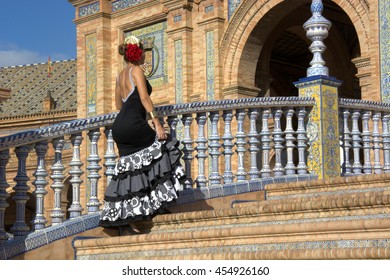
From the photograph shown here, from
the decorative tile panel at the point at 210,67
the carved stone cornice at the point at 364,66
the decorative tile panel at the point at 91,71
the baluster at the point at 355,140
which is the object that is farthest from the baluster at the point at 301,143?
the decorative tile panel at the point at 91,71

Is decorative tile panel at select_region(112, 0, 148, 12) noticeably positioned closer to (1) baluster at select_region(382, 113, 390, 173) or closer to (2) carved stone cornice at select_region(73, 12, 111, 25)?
(2) carved stone cornice at select_region(73, 12, 111, 25)

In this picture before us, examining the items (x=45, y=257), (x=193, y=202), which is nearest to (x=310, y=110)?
(x=193, y=202)

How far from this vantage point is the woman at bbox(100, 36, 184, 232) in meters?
6.39

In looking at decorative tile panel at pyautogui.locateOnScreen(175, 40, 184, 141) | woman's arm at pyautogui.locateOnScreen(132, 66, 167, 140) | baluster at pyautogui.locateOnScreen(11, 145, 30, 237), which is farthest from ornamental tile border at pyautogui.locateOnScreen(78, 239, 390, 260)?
decorative tile panel at pyautogui.locateOnScreen(175, 40, 184, 141)

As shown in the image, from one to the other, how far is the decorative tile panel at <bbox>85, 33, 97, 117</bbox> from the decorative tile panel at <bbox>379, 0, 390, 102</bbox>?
28.1ft

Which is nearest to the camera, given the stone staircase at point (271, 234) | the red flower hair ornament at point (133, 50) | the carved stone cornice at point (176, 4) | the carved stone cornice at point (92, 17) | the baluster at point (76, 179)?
the stone staircase at point (271, 234)

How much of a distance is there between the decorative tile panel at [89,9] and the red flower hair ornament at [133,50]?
14.8 m

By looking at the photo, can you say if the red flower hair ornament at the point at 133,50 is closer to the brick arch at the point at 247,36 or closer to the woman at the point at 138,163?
the woman at the point at 138,163

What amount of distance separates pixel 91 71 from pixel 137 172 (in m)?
14.9

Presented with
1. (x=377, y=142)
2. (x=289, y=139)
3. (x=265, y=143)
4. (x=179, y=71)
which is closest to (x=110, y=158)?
(x=265, y=143)

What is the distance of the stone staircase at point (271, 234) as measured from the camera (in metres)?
4.62

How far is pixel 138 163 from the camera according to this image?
6.41m

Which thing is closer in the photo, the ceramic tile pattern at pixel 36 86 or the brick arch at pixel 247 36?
the brick arch at pixel 247 36
